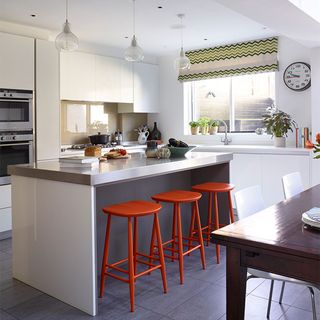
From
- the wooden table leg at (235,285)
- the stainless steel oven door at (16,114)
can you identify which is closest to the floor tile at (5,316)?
the wooden table leg at (235,285)

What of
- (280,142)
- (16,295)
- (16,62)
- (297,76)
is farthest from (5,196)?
(297,76)

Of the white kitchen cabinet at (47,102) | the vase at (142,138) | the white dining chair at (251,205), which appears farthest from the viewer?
the vase at (142,138)

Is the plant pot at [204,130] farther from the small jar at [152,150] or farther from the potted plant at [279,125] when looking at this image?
the small jar at [152,150]

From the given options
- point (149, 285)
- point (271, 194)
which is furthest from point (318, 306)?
point (271, 194)

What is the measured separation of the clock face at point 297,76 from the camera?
5004mm

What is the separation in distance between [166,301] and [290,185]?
Result: 4.21 feet

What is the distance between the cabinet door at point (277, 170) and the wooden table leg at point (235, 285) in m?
3.30

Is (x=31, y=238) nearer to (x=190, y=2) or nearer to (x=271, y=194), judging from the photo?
(x=190, y=2)

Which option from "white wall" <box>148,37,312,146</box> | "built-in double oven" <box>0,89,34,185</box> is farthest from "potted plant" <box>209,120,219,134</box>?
"built-in double oven" <box>0,89,34,185</box>

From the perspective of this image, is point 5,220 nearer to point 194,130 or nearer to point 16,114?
point 16,114

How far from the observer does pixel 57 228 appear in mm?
2672

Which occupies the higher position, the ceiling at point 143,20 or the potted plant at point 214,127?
the ceiling at point 143,20

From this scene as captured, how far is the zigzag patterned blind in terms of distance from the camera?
5.31 metres

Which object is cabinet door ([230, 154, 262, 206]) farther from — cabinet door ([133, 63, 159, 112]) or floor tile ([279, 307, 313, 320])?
floor tile ([279, 307, 313, 320])
